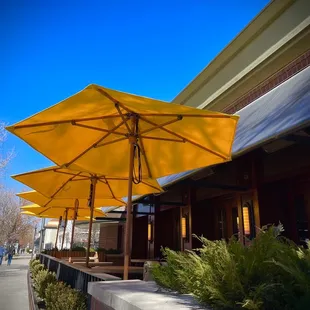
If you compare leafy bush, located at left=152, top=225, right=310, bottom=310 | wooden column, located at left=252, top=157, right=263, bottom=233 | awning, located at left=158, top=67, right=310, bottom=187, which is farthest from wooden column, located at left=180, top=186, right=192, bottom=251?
leafy bush, located at left=152, top=225, right=310, bottom=310

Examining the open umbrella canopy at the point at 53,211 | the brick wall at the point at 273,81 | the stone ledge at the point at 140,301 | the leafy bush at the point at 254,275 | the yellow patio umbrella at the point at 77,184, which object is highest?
the brick wall at the point at 273,81

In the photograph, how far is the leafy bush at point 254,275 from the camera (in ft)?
5.05

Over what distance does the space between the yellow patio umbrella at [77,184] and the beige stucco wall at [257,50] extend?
4532mm

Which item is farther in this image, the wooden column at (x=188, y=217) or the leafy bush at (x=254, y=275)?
the wooden column at (x=188, y=217)

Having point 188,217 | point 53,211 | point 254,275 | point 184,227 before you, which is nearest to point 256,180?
point 188,217

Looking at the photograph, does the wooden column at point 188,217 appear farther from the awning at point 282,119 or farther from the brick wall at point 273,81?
the awning at point 282,119

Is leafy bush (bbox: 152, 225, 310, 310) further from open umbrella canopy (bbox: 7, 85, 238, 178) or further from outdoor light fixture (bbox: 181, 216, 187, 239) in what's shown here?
outdoor light fixture (bbox: 181, 216, 187, 239)

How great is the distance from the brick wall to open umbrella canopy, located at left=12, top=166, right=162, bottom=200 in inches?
164

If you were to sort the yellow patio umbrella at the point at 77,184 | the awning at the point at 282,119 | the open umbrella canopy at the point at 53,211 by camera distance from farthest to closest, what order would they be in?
1. the open umbrella canopy at the point at 53,211
2. the yellow patio umbrella at the point at 77,184
3. the awning at the point at 282,119

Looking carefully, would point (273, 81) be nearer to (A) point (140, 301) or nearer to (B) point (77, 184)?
(B) point (77, 184)

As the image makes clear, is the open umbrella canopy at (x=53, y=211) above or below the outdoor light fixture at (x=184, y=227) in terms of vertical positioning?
above

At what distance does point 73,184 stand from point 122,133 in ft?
12.2

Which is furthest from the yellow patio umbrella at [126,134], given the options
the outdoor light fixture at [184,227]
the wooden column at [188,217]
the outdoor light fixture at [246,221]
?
the outdoor light fixture at [184,227]

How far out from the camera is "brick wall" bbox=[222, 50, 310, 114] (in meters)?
6.74
